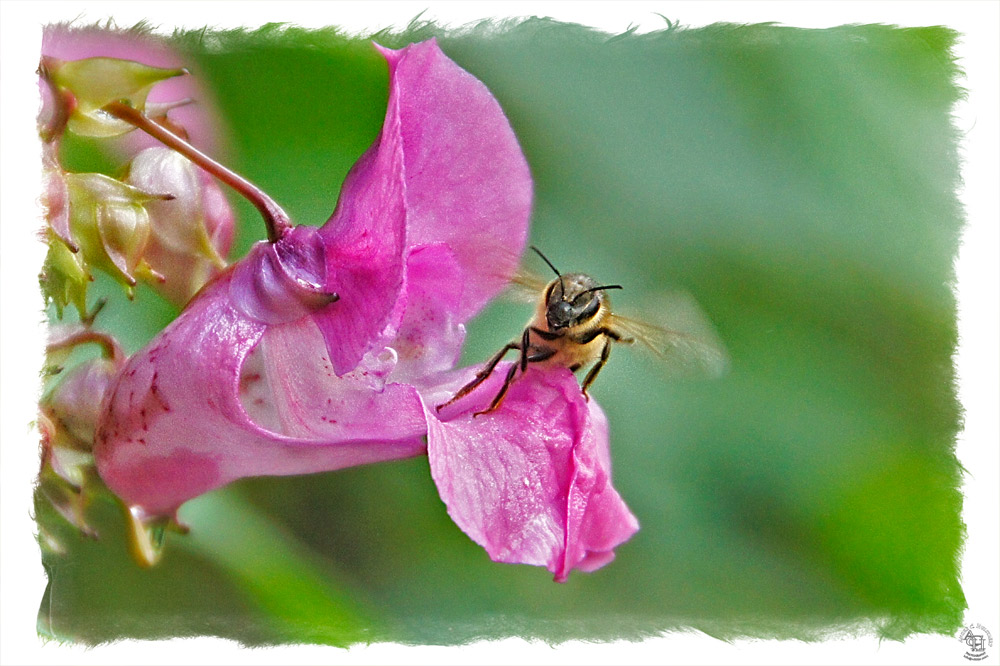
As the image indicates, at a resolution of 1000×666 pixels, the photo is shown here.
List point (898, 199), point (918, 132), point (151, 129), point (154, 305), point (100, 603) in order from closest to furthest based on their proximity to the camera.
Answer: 1. point (151, 129)
2. point (100, 603)
3. point (154, 305)
4. point (918, 132)
5. point (898, 199)

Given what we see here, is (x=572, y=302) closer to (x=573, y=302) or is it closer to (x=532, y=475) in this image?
(x=573, y=302)

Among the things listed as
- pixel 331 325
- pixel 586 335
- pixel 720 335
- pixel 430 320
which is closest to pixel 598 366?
pixel 586 335

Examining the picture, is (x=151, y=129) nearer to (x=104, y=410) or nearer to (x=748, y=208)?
(x=104, y=410)

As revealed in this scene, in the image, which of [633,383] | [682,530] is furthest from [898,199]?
[682,530]

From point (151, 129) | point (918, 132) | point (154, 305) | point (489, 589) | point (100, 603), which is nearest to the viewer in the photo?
point (151, 129)

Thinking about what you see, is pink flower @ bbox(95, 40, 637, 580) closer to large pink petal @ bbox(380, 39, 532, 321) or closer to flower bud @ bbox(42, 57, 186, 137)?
large pink petal @ bbox(380, 39, 532, 321)

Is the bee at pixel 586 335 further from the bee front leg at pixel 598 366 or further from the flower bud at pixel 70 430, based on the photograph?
the flower bud at pixel 70 430
